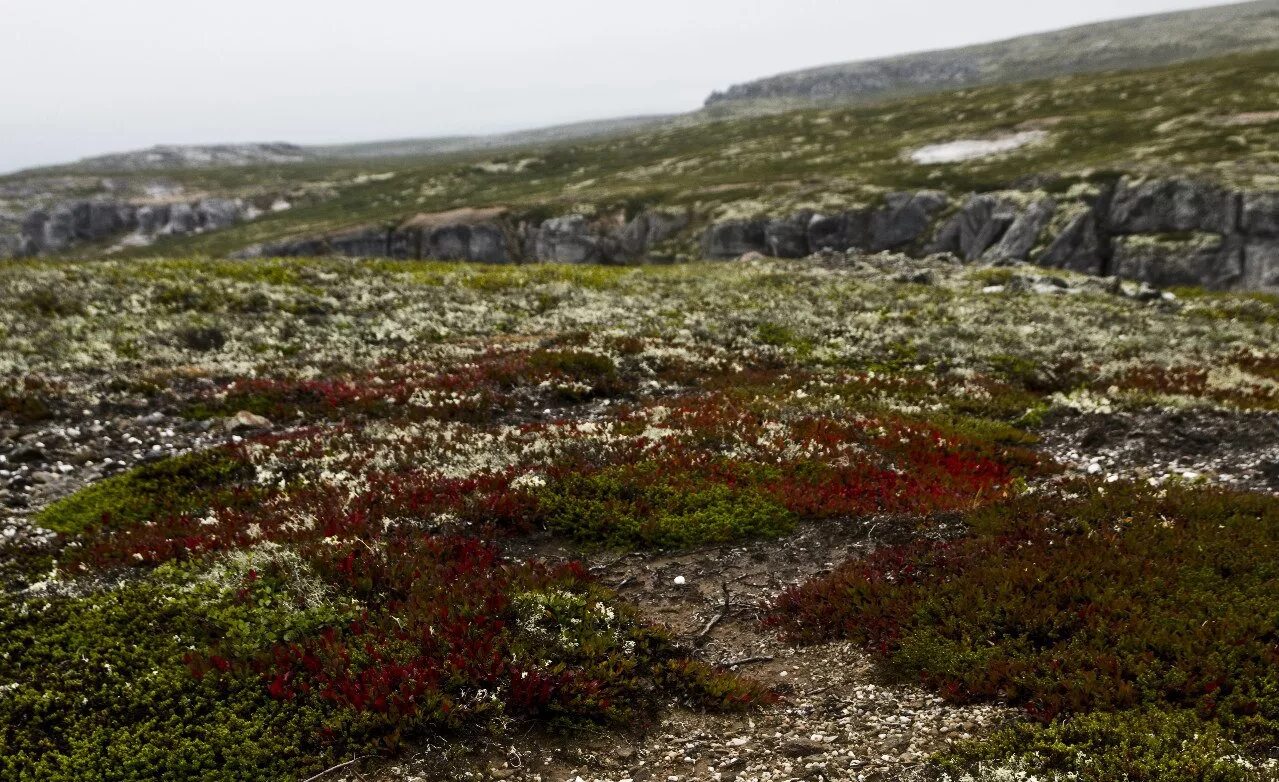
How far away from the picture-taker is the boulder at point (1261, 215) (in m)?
61.1

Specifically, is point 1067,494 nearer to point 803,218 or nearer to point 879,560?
point 879,560

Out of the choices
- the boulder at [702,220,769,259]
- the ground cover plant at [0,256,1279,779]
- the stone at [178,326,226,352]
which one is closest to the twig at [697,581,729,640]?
the ground cover plant at [0,256,1279,779]

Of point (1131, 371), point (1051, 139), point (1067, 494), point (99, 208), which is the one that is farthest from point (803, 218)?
point (99, 208)

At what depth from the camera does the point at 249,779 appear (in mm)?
6410

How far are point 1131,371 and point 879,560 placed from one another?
17141 mm

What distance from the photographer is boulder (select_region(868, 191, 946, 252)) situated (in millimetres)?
88062

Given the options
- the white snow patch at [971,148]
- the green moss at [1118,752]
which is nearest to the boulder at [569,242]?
the white snow patch at [971,148]

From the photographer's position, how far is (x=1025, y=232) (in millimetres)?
76250

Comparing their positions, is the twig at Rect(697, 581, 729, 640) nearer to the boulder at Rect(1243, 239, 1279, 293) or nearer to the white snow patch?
the boulder at Rect(1243, 239, 1279, 293)

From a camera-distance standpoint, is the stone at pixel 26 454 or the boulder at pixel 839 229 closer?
the stone at pixel 26 454

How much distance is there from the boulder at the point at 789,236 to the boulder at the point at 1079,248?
28.3 meters

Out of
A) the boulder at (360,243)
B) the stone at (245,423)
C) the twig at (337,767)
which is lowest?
the twig at (337,767)

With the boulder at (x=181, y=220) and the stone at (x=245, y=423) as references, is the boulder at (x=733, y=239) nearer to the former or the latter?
the stone at (x=245, y=423)

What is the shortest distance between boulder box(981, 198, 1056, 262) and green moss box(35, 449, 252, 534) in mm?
76871
